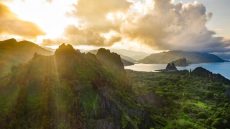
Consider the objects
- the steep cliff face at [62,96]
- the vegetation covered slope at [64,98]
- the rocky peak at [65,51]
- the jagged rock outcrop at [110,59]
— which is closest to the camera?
the steep cliff face at [62,96]

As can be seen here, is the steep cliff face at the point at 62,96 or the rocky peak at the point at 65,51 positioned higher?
the rocky peak at the point at 65,51

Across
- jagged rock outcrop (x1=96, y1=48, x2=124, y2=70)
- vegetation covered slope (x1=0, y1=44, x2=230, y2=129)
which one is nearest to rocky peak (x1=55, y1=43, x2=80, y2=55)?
vegetation covered slope (x1=0, y1=44, x2=230, y2=129)

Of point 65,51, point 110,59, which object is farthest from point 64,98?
point 110,59

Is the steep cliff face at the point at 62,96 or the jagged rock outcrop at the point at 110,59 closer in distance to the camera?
the steep cliff face at the point at 62,96

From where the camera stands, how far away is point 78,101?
3253 inches

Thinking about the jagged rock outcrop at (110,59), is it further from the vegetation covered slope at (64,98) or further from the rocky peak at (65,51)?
the rocky peak at (65,51)

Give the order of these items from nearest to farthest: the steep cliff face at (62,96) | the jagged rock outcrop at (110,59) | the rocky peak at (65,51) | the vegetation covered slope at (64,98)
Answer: the steep cliff face at (62,96) → the vegetation covered slope at (64,98) → the rocky peak at (65,51) → the jagged rock outcrop at (110,59)

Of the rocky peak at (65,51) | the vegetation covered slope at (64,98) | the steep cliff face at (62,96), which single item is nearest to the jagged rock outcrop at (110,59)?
the vegetation covered slope at (64,98)

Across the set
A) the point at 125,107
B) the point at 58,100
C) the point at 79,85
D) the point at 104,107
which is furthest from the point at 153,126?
the point at 58,100

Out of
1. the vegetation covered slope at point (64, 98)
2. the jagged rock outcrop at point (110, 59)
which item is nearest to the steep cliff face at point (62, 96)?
the vegetation covered slope at point (64, 98)

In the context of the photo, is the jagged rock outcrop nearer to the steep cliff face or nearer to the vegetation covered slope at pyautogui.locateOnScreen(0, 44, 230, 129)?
the vegetation covered slope at pyautogui.locateOnScreen(0, 44, 230, 129)

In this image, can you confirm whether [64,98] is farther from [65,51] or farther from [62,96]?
[65,51]

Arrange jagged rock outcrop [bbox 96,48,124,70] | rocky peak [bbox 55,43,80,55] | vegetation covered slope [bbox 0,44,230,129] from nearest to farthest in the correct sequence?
vegetation covered slope [bbox 0,44,230,129] < rocky peak [bbox 55,43,80,55] < jagged rock outcrop [bbox 96,48,124,70]

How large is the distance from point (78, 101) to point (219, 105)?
487 ft
